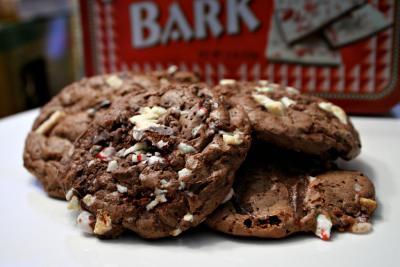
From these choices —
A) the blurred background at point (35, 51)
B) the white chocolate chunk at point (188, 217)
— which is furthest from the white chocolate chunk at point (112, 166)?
the blurred background at point (35, 51)

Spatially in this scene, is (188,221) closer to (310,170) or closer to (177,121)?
(177,121)

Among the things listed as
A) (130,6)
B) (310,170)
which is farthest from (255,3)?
(310,170)

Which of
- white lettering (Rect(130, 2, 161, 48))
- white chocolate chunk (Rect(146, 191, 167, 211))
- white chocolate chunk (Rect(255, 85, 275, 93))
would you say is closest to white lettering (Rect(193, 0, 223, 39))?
white lettering (Rect(130, 2, 161, 48))

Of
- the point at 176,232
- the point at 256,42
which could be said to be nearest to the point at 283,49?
the point at 256,42

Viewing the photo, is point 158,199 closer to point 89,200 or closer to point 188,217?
point 188,217

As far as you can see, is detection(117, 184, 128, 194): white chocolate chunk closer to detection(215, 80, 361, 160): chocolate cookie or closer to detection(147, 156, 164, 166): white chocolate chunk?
detection(147, 156, 164, 166): white chocolate chunk
